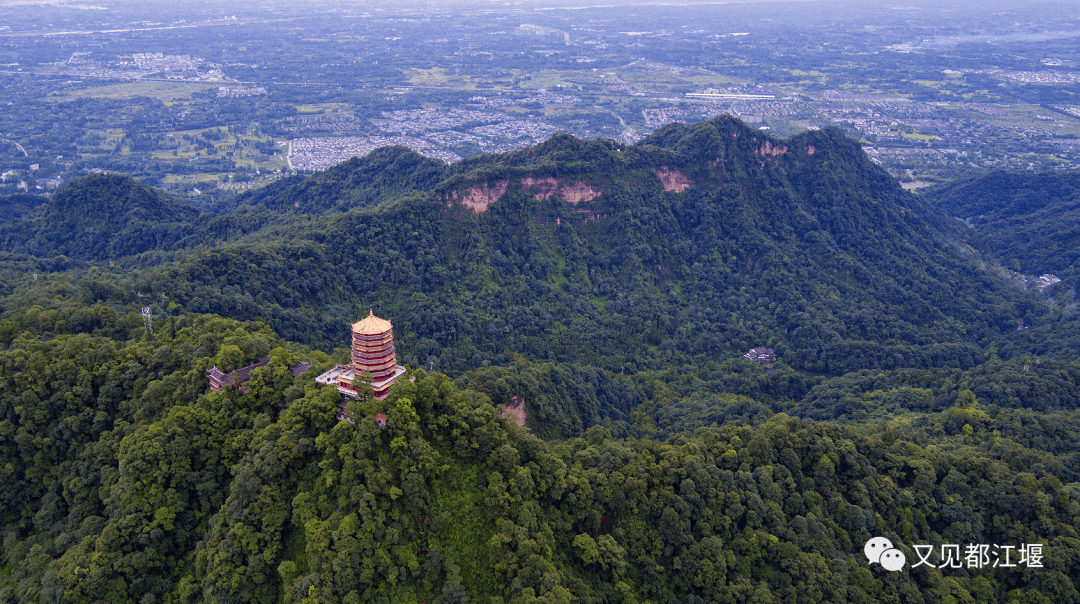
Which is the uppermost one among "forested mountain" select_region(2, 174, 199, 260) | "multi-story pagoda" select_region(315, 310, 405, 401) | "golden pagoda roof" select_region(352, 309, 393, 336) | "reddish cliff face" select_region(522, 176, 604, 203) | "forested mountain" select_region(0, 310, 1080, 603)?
"golden pagoda roof" select_region(352, 309, 393, 336)

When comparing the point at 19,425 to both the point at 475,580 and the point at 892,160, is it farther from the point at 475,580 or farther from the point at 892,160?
the point at 892,160

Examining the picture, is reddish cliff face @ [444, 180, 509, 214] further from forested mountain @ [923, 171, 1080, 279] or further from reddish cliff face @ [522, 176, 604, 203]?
forested mountain @ [923, 171, 1080, 279]

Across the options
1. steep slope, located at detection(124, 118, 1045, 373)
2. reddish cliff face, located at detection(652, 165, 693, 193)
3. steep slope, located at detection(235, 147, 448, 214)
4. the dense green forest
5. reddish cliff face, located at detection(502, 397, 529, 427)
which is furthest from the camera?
steep slope, located at detection(235, 147, 448, 214)

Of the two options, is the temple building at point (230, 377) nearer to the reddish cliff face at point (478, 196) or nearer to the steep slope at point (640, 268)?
the steep slope at point (640, 268)

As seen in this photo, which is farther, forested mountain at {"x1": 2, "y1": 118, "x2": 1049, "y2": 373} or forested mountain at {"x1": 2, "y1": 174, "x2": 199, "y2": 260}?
forested mountain at {"x1": 2, "y1": 174, "x2": 199, "y2": 260}

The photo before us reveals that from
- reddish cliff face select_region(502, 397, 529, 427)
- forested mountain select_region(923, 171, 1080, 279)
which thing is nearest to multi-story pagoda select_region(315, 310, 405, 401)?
reddish cliff face select_region(502, 397, 529, 427)

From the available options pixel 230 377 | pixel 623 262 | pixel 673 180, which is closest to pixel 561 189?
pixel 623 262

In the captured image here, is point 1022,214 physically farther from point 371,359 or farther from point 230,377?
point 230,377
